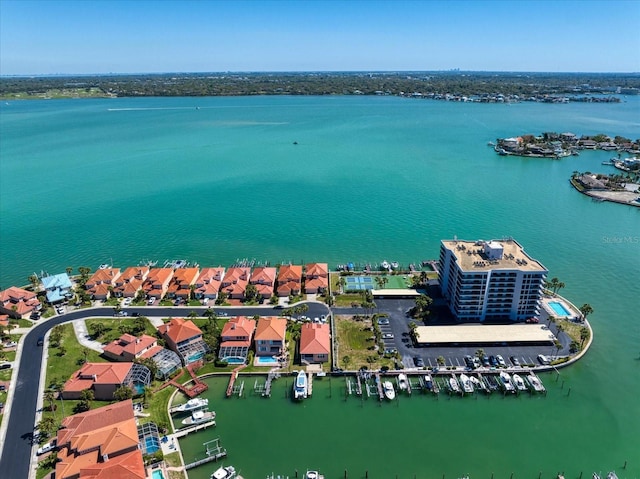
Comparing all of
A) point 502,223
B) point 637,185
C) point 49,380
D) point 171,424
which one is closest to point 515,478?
point 171,424

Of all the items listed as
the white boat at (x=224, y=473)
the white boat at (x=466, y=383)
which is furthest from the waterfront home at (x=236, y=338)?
the white boat at (x=466, y=383)

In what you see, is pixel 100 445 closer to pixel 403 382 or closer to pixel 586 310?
pixel 403 382

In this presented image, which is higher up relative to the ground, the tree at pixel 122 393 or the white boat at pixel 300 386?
the tree at pixel 122 393

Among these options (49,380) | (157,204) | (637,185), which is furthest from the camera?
(637,185)

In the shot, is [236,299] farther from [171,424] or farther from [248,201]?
[248,201]

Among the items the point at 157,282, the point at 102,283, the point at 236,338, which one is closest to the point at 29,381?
the point at 102,283

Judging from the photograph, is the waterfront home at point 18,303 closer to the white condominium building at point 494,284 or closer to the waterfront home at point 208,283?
the waterfront home at point 208,283
